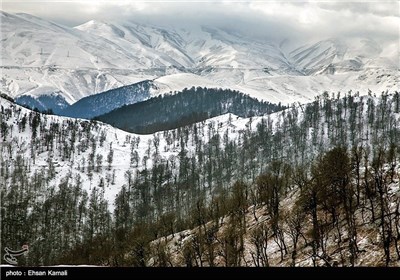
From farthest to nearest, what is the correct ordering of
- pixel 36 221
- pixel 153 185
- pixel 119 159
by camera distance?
1. pixel 119 159
2. pixel 153 185
3. pixel 36 221

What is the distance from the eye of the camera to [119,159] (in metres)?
164

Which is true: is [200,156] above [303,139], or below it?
below

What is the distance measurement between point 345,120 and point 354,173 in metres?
121

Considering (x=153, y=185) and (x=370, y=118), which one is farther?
(x=370, y=118)
